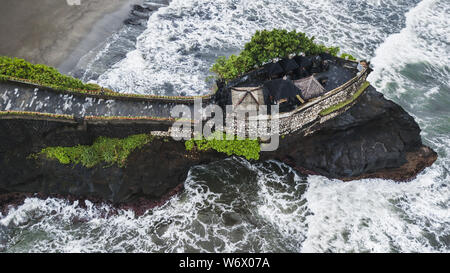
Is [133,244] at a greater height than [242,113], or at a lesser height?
lesser

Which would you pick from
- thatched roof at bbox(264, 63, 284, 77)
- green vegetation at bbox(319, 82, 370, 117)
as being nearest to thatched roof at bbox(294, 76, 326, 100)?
green vegetation at bbox(319, 82, 370, 117)

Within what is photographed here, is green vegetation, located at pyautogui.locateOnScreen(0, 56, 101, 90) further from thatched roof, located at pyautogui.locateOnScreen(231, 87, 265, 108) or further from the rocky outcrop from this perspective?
thatched roof, located at pyautogui.locateOnScreen(231, 87, 265, 108)

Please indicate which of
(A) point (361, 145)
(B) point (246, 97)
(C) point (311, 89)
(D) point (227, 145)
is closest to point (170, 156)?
(D) point (227, 145)

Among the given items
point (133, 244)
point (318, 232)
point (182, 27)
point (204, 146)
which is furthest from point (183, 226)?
point (182, 27)

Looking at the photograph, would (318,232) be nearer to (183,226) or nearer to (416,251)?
(416,251)

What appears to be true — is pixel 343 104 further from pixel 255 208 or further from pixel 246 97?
pixel 255 208

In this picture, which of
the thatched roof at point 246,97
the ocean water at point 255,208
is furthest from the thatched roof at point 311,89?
the ocean water at point 255,208

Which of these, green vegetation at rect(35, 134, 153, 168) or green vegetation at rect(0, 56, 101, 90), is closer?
green vegetation at rect(35, 134, 153, 168)
